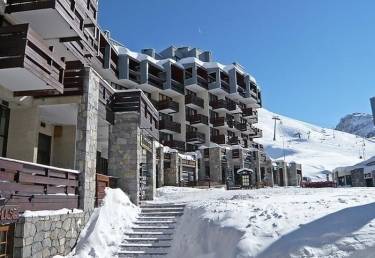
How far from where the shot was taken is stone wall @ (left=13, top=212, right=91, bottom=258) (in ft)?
34.3

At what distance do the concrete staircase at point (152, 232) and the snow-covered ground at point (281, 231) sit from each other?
56 centimetres

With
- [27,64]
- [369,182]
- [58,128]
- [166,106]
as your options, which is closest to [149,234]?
[27,64]

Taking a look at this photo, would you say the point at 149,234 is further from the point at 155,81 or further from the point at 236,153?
the point at 236,153

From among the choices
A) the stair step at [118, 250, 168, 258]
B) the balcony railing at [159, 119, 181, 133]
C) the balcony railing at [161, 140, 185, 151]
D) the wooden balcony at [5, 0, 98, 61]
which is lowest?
the stair step at [118, 250, 168, 258]

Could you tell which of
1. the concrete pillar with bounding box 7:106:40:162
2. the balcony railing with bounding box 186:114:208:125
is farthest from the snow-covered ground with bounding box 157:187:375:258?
the balcony railing with bounding box 186:114:208:125

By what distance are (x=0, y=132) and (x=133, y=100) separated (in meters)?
6.17

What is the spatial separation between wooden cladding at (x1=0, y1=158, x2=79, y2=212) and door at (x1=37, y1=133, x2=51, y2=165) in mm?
4201

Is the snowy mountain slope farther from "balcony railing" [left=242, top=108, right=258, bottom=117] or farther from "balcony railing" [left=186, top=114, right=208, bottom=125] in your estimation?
"balcony railing" [left=186, top=114, right=208, bottom=125]

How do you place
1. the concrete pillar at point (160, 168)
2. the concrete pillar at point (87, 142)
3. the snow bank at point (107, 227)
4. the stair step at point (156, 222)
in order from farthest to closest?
the concrete pillar at point (160, 168) < the stair step at point (156, 222) < the concrete pillar at point (87, 142) < the snow bank at point (107, 227)

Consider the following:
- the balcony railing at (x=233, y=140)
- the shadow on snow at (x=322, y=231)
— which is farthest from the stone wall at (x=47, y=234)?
the balcony railing at (x=233, y=140)

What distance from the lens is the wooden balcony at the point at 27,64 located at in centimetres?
1188

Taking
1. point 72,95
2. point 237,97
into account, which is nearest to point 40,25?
point 72,95

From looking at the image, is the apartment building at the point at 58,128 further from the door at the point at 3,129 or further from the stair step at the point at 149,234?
the stair step at the point at 149,234

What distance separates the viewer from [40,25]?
15648 millimetres
